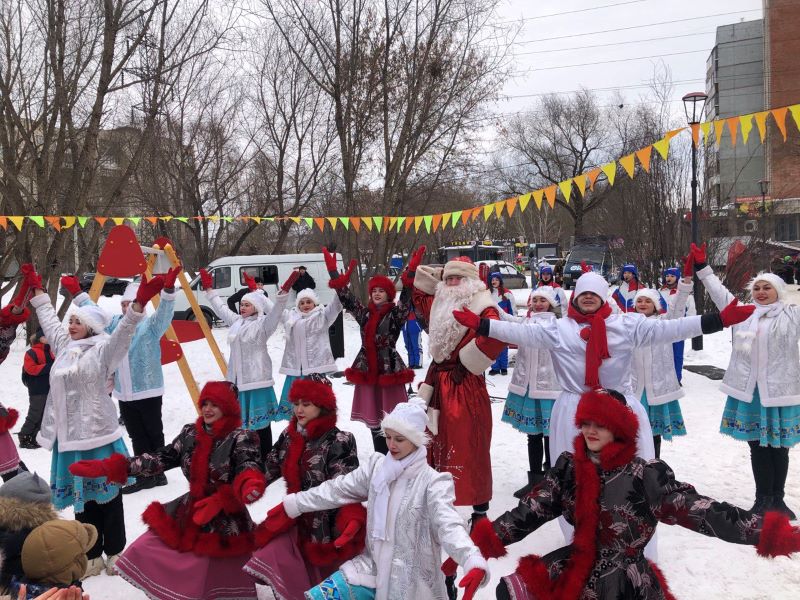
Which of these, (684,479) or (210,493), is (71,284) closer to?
(210,493)

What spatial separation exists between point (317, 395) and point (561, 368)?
5.04 ft

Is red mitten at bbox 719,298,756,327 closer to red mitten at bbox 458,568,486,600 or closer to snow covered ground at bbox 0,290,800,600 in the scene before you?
snow covered ground at bbox 0,290,800,600

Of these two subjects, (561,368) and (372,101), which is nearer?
(561,368)

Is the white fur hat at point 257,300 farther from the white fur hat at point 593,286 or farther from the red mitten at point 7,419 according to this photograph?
the white fur hat at point 593,286

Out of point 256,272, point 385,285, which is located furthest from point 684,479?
point 256,272


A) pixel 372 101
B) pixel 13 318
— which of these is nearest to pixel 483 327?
pixel 13 318

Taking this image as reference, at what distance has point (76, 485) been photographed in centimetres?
412

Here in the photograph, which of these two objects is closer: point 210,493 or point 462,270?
point 210,493

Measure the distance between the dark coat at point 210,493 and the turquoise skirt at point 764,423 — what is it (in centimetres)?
366

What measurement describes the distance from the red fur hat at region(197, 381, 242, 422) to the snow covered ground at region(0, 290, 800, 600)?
1.40 metres

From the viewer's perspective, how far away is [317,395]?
3625mm

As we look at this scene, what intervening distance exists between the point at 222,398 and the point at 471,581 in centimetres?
177

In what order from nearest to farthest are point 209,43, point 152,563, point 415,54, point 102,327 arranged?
point 152,563, point 102,327, point 209,43, point 415,54

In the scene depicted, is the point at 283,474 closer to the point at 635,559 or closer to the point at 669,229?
the point at 635,559
